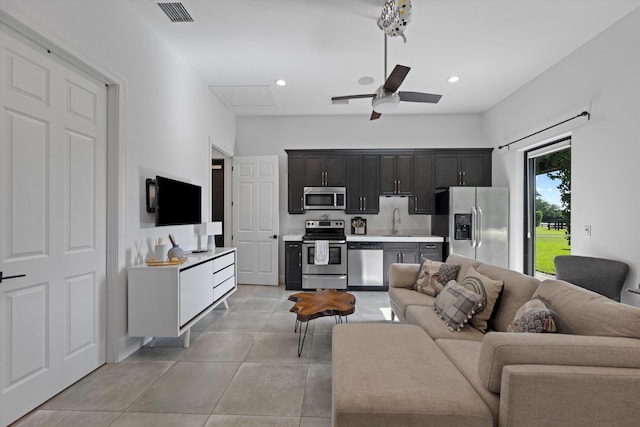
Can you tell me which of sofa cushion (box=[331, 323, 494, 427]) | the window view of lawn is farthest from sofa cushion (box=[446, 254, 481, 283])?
the window view of lawn

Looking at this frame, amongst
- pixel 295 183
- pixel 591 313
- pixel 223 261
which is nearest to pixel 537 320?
pixel 591 313

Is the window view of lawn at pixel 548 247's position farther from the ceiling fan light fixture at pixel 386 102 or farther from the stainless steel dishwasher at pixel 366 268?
the ceiling fan light fixture at pixel 386 102

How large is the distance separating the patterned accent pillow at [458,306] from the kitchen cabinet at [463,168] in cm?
334

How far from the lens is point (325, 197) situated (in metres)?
5.36

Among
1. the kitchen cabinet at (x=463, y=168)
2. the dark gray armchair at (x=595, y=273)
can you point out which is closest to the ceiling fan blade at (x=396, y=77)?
the dark gray armchair at (x=595, y=273)

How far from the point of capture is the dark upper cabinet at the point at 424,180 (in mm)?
5359

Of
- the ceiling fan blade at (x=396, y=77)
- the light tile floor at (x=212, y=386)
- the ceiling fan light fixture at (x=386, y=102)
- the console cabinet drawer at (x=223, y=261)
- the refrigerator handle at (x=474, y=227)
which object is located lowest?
the light tile floor at (x=212, y=386)

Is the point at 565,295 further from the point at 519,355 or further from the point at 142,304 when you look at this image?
the point at 142,304

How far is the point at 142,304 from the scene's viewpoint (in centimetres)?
267

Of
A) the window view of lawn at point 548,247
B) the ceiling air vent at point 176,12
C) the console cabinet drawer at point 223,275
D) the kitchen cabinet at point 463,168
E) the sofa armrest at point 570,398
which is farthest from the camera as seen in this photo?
the kitchen cabinet at point 463,168

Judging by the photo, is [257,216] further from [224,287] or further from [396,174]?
[396,174]

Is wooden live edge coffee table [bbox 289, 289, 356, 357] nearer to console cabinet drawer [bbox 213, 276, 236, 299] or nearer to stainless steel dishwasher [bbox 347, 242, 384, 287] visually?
console cabinet drawer [bbox 213, 276, 236, 299]

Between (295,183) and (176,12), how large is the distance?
3.06m

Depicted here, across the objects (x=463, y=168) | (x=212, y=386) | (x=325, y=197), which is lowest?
(x=212, y=386)
